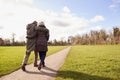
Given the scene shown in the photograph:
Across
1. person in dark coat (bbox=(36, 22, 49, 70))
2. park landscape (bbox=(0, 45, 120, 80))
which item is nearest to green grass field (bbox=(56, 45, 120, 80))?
park landscape (bbox=(0, 45, 120, 80))

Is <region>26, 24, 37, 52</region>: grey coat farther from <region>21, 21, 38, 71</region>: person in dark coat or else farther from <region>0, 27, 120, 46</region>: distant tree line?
<region>0, 27, 120, 46</region>: distant tree line

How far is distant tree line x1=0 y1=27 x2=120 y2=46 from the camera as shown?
134m

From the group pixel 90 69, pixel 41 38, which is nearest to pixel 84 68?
pixel 90 69

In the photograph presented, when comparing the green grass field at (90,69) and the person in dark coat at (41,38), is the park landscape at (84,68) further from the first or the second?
the person in dark coat at (41,38)

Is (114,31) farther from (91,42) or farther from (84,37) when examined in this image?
(84,37)

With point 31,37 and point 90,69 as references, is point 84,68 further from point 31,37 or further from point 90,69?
point 31,37

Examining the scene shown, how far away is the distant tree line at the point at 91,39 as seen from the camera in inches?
5263

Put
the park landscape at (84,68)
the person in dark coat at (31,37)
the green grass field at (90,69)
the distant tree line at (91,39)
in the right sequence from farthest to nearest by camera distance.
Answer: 1. the distant tree line at (91,39)
2. the person in dark coat at (31,37)
3. the park landscape at (84,68)
4. the green grass field at (90,69)

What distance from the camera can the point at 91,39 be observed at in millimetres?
155875

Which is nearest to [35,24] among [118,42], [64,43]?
[118,42]

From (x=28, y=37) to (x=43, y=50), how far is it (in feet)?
3.16

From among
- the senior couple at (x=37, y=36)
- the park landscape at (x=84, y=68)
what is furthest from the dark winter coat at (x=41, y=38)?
the park landscape at (x=84, y=68)

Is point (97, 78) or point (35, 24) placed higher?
point (35, 24)

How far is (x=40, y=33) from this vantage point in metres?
10.7
